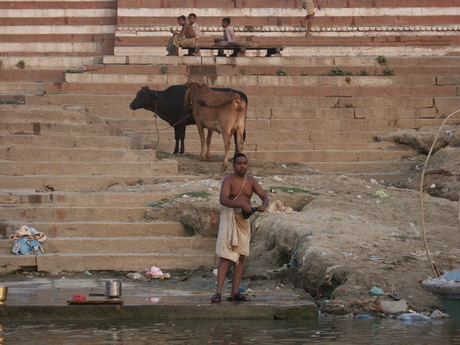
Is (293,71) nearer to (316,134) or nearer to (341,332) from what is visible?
(316,134)

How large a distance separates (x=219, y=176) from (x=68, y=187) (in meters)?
2.27

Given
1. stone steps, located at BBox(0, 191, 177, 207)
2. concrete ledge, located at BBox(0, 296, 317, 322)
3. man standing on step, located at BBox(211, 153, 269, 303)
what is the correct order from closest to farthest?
concrete ledge, located at BBox(0, 296, 317, 322) → man standing on step, located at BBox(211, 153, 269, 303) → stone steps, located at BBox(0, 191, 177, 207)

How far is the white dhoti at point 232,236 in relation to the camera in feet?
32.2

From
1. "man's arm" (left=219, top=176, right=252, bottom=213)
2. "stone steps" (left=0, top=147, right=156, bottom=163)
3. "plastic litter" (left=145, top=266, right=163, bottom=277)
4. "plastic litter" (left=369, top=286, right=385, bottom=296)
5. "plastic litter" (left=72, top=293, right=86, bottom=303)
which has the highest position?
"man's arm" (left=219, top=176, right=252, bottom=213)

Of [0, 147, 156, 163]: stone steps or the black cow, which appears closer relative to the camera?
[0, 147, 156, 163]: stone steps

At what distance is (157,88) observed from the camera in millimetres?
20656

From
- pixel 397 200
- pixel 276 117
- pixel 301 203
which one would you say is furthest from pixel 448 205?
pixel 276 117

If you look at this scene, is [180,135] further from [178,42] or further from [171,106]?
[178,42]

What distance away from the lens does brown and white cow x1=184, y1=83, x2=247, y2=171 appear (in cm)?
1609

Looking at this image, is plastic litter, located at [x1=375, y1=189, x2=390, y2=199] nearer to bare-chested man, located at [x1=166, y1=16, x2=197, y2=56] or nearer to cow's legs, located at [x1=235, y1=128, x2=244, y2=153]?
cow's legs, located at [x1=235, y1=128, x2=244, y2=153]

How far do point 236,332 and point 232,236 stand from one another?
1223mm

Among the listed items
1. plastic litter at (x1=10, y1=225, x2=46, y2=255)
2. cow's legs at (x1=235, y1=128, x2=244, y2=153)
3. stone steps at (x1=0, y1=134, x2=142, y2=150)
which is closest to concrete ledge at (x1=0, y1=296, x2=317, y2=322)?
plastic litter at (x1=10, y1=225, x2=46, y2=255)

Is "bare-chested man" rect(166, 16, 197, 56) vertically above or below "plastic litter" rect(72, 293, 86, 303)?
above

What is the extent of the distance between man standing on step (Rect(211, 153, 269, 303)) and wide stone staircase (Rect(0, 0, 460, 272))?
111 inches
